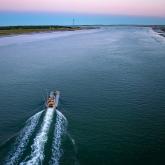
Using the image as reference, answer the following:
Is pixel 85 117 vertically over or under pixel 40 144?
over

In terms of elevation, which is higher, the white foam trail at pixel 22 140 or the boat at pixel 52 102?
the boat at pixel 52 102

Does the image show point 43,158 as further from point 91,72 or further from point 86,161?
point 91,72

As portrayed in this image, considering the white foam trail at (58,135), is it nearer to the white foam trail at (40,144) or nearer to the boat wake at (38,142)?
the boat wake at (38,142)

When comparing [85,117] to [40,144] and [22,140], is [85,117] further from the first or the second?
[22,140]


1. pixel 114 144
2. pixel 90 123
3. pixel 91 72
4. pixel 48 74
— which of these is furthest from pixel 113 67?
pixel 114 144

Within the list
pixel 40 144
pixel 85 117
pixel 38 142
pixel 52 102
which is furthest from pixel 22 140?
pixel 52 102

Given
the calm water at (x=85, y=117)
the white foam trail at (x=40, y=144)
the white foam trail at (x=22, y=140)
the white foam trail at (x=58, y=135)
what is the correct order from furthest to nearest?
the calm water at (x=85, y=117) < the white foam trail at (x=58, y=135) < the white foam trail at (x=22, y=140) < the white foam trail at (x=40, y=144)

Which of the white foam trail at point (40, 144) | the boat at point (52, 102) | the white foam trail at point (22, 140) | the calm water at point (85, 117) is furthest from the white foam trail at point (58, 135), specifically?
the white foam trail at point (22, 140)
